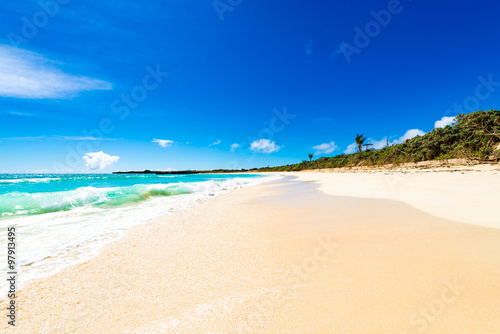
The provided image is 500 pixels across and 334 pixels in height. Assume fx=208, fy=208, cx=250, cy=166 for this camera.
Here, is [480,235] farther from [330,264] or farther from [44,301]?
[44,301]

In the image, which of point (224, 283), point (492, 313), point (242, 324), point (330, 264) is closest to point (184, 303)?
point (224, 283)

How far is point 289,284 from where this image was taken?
7.04 feet

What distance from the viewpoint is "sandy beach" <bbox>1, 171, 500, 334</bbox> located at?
1.60 metres

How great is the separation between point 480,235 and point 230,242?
3798mm

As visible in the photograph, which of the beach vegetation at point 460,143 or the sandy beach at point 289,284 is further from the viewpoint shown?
the beach vegetation at point 460,143

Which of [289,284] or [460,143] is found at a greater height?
[460,143]

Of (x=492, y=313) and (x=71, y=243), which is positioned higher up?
(x=71, y=243)

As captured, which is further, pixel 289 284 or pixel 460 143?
pixel 460 143

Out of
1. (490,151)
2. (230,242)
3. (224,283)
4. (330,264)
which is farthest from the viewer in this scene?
(490,151)

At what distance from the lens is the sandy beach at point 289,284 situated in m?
1.60

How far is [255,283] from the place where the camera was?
2.19m

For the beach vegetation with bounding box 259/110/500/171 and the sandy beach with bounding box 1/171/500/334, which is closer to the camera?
the sandy beach with bounding box 1/171/500/334

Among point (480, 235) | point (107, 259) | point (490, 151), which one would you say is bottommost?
point (480, 235)

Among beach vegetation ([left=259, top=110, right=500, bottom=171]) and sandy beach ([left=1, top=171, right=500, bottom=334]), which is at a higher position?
beach vegetation ([left=259, top=110, right=500, bottom=171])
